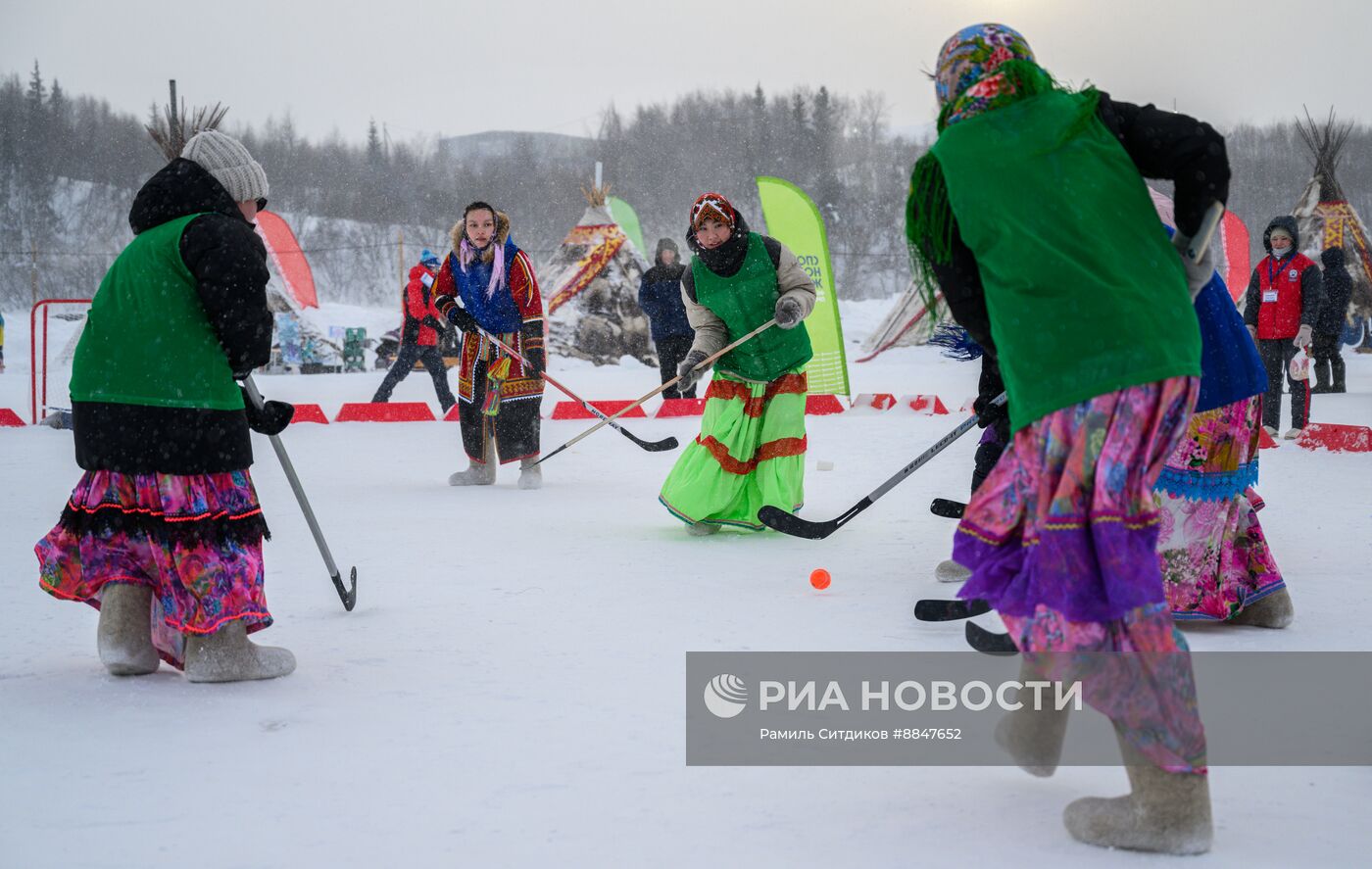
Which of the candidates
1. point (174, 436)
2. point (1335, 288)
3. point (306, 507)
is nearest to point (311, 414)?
point (306, 507)

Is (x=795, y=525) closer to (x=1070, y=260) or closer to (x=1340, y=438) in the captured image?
(x=1070, y=260)

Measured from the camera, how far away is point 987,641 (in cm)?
294

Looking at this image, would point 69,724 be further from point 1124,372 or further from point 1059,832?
point 1124,372

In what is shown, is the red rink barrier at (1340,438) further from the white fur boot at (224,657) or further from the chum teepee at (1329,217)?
the chum teepee at (1329,217)

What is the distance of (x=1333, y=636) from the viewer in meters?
3.37

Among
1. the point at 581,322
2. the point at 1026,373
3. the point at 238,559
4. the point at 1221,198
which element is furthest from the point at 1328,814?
the point at 581,322

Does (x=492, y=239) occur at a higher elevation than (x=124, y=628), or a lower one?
higher

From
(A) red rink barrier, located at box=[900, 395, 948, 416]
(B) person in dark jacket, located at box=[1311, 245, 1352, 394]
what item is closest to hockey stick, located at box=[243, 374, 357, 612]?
(A) red rink barrier, located at box=[900, 395, 948, 416]

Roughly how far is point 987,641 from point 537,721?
41.9 inches

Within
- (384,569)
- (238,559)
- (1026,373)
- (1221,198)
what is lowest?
(384,569)

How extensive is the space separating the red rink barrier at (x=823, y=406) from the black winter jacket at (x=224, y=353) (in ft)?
27.9

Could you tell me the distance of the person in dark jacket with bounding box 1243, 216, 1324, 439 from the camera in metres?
8.55

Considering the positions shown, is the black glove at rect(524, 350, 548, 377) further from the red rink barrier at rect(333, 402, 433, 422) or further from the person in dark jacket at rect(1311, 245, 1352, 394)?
the person in dark jacket at rect(1311, 245, 1352, 394)

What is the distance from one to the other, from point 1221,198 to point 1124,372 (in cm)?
36
